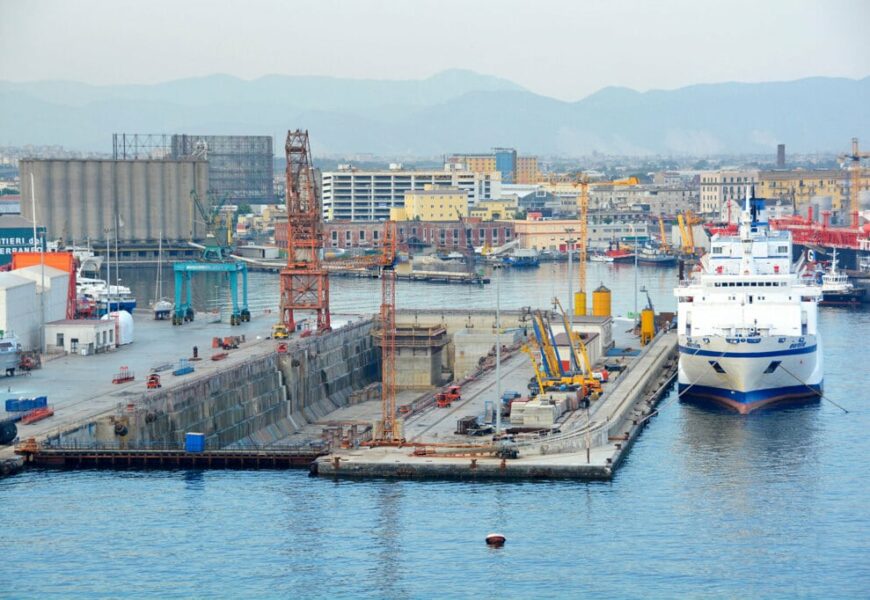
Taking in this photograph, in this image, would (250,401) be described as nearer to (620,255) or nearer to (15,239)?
(15,239)

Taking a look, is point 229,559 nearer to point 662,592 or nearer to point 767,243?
point 662,592

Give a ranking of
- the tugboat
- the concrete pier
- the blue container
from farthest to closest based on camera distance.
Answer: the tugboat < the concrete pier < the blue container

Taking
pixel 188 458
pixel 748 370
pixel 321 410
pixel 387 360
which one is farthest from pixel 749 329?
pixel 188 458

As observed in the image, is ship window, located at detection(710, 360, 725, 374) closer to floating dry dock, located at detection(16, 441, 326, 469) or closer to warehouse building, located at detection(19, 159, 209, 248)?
floating dry dock, located at detection(16, 441, 326, 469)

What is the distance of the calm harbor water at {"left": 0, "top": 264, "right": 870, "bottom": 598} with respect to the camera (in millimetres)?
33625

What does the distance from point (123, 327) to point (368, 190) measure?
101m

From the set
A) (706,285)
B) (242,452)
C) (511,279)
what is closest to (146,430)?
(242,452)

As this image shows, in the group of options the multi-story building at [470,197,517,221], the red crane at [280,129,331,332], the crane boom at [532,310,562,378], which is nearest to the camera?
the crane boom at [532,310,562,378]

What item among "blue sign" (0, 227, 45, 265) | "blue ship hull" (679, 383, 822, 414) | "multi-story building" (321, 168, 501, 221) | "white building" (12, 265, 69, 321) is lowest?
"blue ship hull" (679, 383, 822, 414)

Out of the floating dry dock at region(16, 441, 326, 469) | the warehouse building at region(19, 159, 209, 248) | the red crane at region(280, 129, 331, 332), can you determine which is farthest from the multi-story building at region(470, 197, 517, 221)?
the floating dry dock at region(16, 441, 326, 469)

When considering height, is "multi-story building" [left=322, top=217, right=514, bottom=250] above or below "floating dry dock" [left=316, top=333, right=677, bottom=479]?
above

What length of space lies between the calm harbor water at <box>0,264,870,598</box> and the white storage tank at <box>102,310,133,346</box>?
65.5 ft

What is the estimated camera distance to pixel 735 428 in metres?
51.5

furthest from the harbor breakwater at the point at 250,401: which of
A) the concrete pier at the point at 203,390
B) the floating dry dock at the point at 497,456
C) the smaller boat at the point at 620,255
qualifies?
the smaller boat at the point at 620,255
